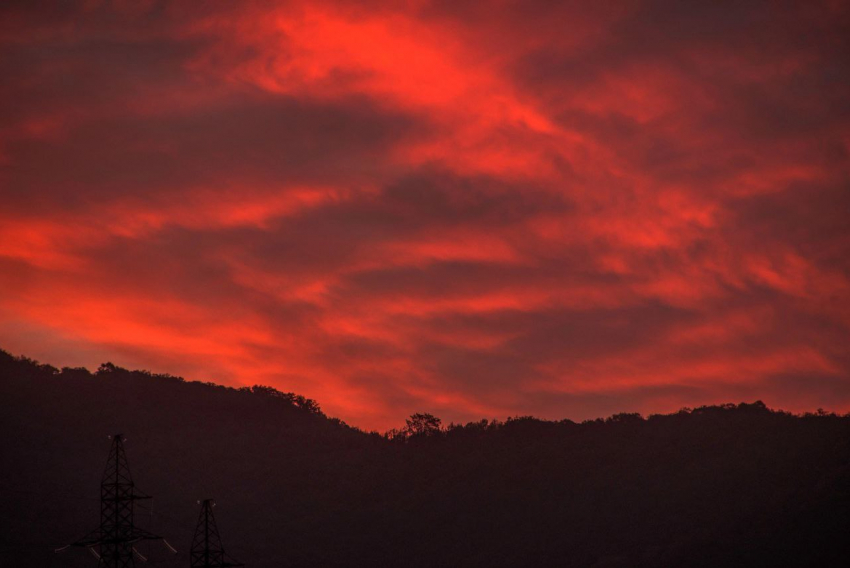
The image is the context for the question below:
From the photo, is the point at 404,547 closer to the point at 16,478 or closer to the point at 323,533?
the point at 323,533

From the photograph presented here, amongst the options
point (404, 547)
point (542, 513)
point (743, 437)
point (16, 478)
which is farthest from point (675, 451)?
A: point (16, 478)

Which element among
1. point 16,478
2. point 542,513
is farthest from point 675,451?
point 16,478

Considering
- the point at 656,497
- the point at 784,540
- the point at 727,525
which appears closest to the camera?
the point at 784,540

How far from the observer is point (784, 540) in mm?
144875

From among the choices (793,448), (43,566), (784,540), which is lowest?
(43,566)

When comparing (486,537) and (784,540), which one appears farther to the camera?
(486,537)

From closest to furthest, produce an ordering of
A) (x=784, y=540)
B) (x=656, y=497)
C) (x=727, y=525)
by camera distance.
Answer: (x=784, y=540)
(x=727, y=525)
(x=656, y=497)

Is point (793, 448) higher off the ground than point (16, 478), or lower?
higher

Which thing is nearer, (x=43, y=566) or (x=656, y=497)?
→ (x=43, y=566)

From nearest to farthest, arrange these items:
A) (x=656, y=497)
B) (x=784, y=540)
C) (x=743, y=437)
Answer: (x=784, y=540) → (x=656, y=497) → (x=743, y=437)

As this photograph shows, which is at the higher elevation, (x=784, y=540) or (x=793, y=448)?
(x=793, y=448)

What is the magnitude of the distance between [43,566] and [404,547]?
6207 cm

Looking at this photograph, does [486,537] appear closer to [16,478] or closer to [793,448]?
[793,448]

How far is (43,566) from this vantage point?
503 ft
